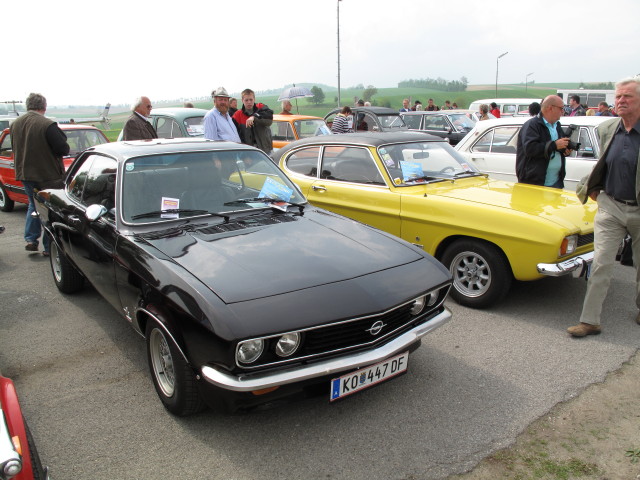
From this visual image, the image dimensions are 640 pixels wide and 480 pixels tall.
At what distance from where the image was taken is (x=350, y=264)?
124 inches

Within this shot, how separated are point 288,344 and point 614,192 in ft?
10.0

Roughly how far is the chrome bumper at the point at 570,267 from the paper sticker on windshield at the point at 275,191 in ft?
7.27

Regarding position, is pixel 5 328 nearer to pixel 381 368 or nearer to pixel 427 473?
pixel 381 368

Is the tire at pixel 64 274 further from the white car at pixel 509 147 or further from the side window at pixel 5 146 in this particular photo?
the white car at pixel 509 147

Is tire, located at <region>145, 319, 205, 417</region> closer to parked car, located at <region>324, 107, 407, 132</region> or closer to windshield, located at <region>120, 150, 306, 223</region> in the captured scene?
windshield, located at <region>120, 150, 306, 223</region>

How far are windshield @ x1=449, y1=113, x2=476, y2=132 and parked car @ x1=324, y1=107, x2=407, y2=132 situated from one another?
1616 millimetres

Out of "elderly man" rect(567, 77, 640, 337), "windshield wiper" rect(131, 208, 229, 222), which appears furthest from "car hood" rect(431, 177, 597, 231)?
"windshield wiper" rect(131, 208, 229, 222)

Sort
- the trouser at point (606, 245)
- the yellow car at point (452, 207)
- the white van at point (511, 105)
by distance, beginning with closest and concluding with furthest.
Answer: the trouser at point (606, 245) → the yellow car at point (452, 207) → the white van at point (511, 105)

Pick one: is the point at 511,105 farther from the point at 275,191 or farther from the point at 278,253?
the point at 278,253

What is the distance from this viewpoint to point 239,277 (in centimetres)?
288

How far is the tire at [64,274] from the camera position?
16.8 ft

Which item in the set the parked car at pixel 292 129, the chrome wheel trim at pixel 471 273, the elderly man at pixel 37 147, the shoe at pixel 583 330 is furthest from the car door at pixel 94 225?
the parked car at pixel 292 129

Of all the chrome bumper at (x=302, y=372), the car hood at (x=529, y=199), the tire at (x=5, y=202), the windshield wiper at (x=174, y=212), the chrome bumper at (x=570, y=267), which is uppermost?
the windshield wiper at (x=174, y=212)

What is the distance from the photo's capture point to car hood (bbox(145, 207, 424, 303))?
286 cm
